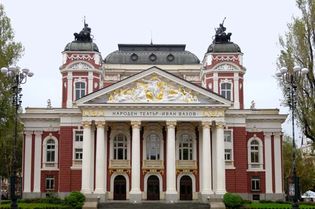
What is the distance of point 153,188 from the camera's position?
192ft

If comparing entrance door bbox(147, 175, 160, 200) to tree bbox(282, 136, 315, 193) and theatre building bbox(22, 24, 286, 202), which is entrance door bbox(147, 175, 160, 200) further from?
tree bbox(282, 136, 315, 193)

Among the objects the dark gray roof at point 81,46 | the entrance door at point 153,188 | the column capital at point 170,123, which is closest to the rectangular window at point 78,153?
the entrance door at point 153,188

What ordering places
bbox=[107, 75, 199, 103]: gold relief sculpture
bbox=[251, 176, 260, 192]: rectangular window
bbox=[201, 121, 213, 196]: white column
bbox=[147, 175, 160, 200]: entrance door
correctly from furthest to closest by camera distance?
bbox=[251, 176, 260, 192]: rectangular window → bbox=[147, 175, 160, 200]: entrance door → bbox=[107, 75, 199, 103]: gold relief sculpture → bbox=[201, 121, 213, 196]: white column

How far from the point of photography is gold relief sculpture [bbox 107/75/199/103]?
55594 millimetres

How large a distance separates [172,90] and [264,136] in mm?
12807

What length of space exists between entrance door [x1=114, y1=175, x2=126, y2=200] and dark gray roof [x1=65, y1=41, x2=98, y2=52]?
50.9 feet

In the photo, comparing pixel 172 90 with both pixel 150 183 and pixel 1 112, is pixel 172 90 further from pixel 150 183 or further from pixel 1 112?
pixel 1 112

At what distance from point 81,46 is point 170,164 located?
18.2 meters

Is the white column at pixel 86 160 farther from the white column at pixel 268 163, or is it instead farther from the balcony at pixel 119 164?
the white column at pixel 268 163

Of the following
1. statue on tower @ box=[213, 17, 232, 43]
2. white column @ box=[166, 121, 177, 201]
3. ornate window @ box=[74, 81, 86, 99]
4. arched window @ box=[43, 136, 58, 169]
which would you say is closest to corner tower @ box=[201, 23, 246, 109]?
statue on tower @ box=[213, 17, 232, 43]

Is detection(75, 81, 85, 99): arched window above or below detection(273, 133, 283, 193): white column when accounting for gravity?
above

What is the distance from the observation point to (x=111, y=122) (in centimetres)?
5694

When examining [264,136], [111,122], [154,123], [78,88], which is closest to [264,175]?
[264,136]

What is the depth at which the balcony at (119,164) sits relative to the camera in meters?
58.2
